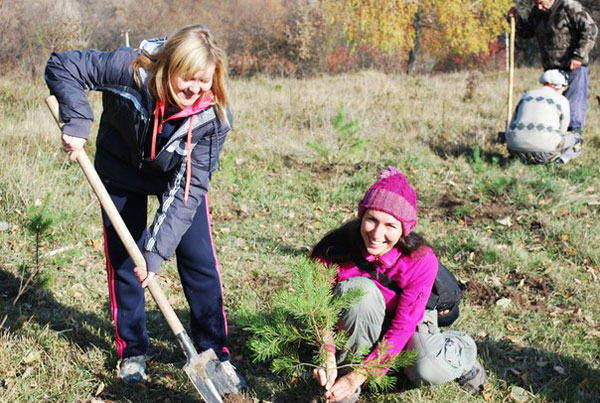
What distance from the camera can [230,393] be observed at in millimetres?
2543

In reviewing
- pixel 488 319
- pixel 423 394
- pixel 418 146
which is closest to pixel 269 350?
pixel 423 394

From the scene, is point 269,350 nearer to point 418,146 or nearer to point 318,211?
point 318,211

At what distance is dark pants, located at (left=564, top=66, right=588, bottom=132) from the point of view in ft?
22.4

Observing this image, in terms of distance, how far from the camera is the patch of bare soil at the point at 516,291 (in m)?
3.76

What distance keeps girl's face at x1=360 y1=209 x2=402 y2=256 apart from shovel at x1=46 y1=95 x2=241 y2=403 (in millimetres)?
902

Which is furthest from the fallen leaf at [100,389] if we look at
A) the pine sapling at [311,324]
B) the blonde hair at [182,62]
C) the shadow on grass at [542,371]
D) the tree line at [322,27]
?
the tree line at [322,27]

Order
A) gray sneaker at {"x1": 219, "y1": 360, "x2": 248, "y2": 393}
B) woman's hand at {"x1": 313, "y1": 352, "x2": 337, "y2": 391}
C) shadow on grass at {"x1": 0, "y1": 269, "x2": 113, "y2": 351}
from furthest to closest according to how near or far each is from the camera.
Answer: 1. shadow on grass at {"x1": 0, "y1": 269, "x2": 113, "y2": 351}
2. gray sneaker at {"x1": 219, "y1": 360, "x2": 248, "y2": 393}
3. woman's hand at {"x1": 313, "y1": 352, "x2": 337, "y2": 391}

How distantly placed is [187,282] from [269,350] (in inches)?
28.7

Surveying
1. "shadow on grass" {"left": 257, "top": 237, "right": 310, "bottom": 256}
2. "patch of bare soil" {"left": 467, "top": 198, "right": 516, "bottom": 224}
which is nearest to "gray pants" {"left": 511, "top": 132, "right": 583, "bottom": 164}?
"patch of bare soil" {"left": 467, "top": 198, "right": 516, "bottom": 224}

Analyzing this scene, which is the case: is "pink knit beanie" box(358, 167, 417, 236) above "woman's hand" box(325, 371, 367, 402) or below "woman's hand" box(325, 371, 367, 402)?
above

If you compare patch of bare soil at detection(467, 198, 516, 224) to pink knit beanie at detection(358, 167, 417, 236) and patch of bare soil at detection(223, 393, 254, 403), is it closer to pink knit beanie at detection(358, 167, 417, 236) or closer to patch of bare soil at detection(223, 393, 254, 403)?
pink knit beanie at detection(358, 167, 417, 236)

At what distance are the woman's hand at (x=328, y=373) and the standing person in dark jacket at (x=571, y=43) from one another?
5697 millimetres

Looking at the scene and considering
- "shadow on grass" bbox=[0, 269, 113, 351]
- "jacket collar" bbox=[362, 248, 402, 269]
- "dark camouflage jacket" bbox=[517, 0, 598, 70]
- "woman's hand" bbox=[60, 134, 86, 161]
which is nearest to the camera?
"woman's hand" bbox=[60, 134, 86, 161]

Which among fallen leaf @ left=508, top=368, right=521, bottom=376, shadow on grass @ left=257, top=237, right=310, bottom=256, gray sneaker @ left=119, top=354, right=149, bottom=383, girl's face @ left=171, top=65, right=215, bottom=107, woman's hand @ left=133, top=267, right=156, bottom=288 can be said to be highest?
girl's face @ left=171, top=65, right=215, bottom=107
